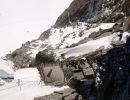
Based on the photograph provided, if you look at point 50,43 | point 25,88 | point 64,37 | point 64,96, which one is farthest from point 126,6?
point 50,43

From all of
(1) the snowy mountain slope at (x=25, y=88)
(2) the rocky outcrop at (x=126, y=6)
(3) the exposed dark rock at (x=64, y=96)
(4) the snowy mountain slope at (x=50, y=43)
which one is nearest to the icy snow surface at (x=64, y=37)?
(4) the snowy mountain slope at (x=50, y=43)

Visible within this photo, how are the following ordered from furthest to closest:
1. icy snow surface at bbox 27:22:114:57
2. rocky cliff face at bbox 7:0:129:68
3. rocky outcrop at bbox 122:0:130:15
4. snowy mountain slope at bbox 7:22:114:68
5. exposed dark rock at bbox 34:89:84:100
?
snowy mountain slope at bbox 7:22:114:68 → rocky cliff face at bbox 7:0:129:68 → icy snow surface at bbox 27:22:114:57 → rocky outcrop at bbox 122:0:130:15 → exposed dark rock at bbox 34:89:84:100

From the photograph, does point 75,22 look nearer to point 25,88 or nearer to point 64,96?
point 25,88

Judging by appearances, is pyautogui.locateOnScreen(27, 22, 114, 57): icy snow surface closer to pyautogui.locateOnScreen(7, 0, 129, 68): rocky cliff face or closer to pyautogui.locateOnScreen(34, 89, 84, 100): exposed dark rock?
pyautogui.locateOnScreen(7, 0, 129, 68): rocky cliff face

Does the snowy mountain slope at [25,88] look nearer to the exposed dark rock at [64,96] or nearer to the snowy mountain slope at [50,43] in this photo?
the exposed dark rock at [64,96]

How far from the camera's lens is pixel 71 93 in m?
20.4

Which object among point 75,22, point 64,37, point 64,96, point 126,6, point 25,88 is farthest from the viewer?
point 75,22

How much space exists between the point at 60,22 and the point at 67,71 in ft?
Result: 89.8

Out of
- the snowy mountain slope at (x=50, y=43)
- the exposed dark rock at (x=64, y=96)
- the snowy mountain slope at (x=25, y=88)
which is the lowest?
the exposed dark rock at (x=64, y=96)

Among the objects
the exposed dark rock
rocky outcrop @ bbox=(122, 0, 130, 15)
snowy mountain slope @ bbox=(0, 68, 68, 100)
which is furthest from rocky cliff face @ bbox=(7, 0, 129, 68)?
the exposed dark rock

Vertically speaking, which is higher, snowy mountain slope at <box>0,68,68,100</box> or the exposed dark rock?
snowy mountain slope at <box>0,68,68,100</box>

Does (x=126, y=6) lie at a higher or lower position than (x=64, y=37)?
higher

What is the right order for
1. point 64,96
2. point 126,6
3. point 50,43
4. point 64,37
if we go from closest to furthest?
point 64,96 → point 126,6 → point 64,37 → point 50,43

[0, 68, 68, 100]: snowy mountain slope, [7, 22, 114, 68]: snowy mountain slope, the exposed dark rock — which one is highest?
→ [7, 22, 114, 68]: snowy mountain slope
